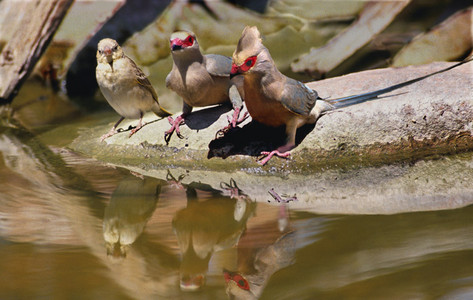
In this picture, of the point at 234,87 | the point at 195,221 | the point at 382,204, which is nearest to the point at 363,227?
the point at 382,204

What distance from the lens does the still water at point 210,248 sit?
252cm

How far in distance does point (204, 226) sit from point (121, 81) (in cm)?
197

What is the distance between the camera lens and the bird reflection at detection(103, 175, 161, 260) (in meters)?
3.10

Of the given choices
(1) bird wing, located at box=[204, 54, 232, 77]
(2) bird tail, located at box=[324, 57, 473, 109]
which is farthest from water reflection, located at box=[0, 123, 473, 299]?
(2) bird tail, located at box=[324, 57, 473, 109]

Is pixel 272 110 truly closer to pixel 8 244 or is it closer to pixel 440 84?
pixel 440 84

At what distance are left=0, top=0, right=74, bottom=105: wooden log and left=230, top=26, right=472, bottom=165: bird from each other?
10.5ft


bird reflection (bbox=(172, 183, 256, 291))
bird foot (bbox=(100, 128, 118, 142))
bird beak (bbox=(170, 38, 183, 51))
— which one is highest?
bird beak (bbox=(170, 38, 183, 51))

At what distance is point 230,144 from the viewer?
4457 millimetres

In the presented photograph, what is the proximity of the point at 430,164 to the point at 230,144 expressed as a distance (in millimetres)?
1602

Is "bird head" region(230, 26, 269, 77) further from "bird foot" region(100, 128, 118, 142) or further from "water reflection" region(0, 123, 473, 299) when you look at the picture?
"bird foot" region(100, 128, 118, 142)

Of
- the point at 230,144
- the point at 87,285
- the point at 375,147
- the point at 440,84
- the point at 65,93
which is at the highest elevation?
the point at 440,84

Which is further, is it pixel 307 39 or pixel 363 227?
pixel 307 39

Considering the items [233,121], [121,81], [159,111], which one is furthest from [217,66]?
[159,111]

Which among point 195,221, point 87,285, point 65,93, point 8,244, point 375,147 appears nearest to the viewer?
point 87,285
